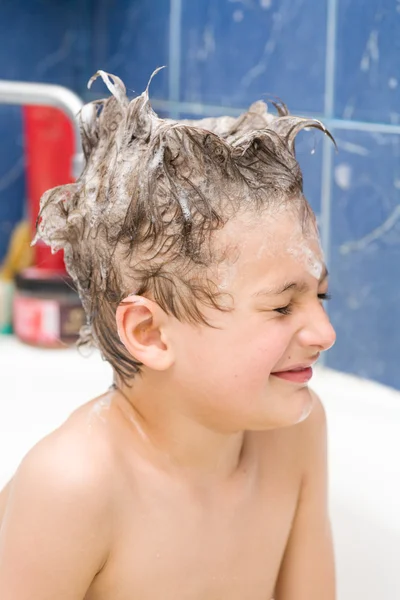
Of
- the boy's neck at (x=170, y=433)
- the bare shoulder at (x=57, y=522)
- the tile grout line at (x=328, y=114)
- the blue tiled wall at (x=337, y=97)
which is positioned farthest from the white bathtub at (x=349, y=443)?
the bare shoulder at (x=57, y=522)

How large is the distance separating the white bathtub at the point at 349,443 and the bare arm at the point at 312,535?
101 millimetres

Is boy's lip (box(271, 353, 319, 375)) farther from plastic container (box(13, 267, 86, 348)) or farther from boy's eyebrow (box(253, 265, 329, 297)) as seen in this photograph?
plastic container (box(13, 267, 86, 348))

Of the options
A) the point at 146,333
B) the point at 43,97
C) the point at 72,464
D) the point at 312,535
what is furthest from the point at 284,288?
the point at 43,97

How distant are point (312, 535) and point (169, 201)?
1.40 feet

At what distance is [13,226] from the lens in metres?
1.78

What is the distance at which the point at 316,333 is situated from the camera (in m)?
0.74

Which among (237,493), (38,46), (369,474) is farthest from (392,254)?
(38,46)

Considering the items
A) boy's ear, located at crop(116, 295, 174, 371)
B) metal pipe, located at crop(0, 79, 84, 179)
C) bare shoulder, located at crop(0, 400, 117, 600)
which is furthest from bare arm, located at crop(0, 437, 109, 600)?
metal pipe, located at crop(0, 79, 84, 179)

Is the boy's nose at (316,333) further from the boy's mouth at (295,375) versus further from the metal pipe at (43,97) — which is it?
the metal pipe at (43,97)

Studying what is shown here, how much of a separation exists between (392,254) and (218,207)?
473 millimetres

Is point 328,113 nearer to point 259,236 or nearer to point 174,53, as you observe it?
point 174,53

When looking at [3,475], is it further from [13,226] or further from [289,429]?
[13,226]

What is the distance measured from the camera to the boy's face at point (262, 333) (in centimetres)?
A: 73

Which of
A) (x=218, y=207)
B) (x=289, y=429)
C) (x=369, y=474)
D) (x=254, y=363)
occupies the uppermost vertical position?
(x=218, y=207)
